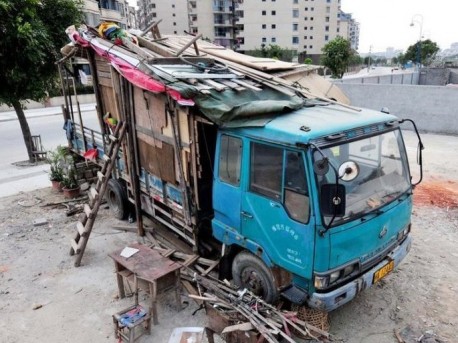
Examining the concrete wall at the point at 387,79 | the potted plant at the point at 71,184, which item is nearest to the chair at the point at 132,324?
the potted plant at the point at 71,184

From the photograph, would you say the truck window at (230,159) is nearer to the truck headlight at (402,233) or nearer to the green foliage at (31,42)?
the truck headlight at (402,233)

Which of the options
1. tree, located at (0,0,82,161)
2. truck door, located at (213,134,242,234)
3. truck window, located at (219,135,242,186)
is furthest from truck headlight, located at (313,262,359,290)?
tree, located at (0,0,82,161)

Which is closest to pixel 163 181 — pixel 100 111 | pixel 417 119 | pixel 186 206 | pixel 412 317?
pixel 186 206

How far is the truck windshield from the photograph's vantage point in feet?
12.1

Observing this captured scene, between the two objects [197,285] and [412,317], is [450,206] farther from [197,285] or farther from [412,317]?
[197,285]

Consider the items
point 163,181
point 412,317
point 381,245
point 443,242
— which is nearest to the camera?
point 381,245

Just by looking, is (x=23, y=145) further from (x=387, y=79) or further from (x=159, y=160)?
(x=387, y=79)

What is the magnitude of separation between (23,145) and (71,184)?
816 cm

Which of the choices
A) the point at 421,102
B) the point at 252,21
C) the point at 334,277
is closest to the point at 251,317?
the point at 334,277

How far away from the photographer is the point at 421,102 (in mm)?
14742

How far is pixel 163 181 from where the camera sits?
18.5 ft

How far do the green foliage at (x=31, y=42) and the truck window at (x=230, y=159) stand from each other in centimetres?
743

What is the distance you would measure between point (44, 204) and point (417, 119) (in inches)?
548

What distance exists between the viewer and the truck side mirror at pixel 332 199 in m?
3.37
